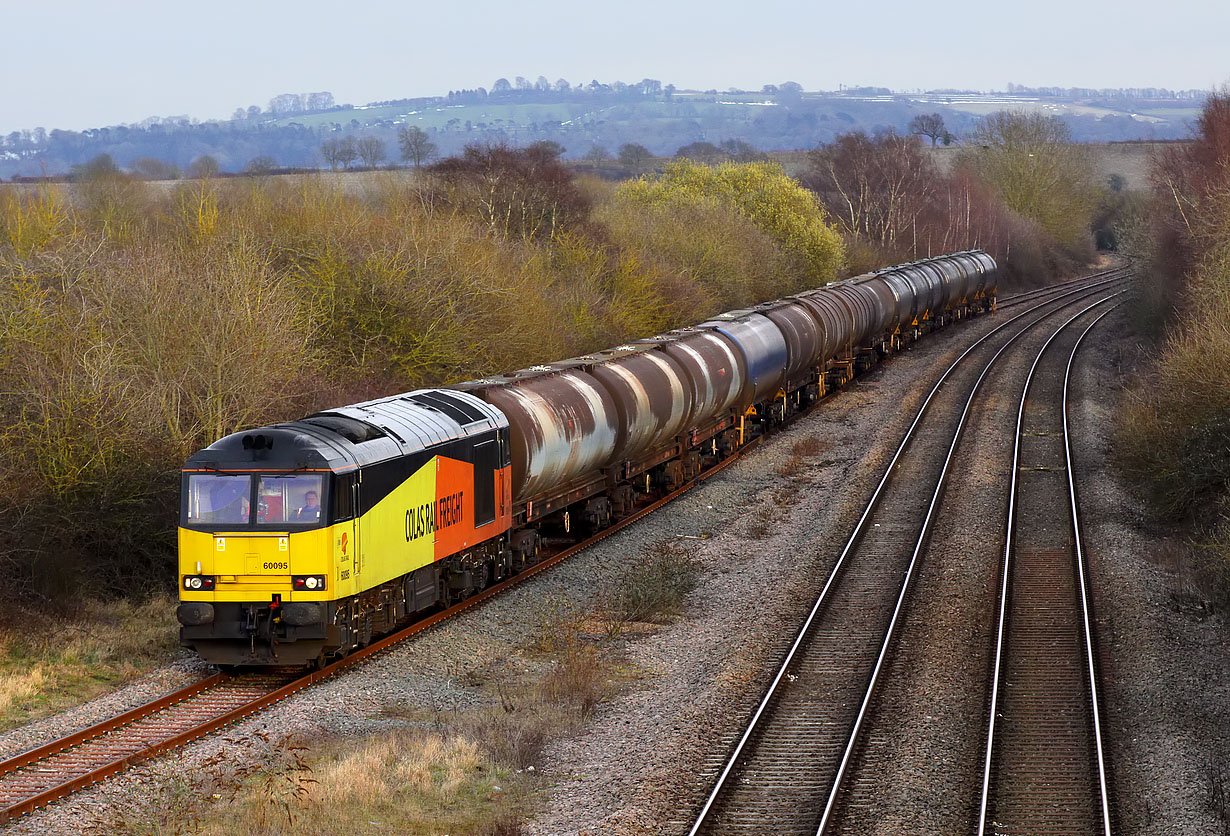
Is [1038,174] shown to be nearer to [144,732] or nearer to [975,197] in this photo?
[975,197]

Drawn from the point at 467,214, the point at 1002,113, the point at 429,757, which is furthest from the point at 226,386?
the point at 1002,113

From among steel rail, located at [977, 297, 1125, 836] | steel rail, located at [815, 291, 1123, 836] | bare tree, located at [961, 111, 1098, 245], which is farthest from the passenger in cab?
bare tree, located at [961, 111, 1098, 245]

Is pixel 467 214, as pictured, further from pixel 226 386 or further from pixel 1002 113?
pixel 1002 113

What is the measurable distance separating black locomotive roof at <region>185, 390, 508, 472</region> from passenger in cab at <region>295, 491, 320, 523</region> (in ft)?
1.17

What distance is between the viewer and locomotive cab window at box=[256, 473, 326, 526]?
52.6 feet

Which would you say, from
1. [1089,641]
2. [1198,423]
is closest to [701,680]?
[1089,641]

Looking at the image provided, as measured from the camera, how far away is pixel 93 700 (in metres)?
15.7

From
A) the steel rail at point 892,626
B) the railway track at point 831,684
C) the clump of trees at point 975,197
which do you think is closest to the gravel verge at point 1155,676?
the steel rail at point 892,626

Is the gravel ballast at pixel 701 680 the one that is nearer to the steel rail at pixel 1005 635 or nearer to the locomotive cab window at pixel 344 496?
the steel rail at pixel 1005 635

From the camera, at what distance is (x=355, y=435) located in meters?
17.2

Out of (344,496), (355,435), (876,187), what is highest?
(876,187)

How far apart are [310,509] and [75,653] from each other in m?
4.27

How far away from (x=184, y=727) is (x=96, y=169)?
6808 cm

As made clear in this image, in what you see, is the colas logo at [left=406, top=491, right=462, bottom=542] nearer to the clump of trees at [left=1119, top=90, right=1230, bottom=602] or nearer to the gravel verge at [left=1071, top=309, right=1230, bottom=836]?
the gravel verge at [left=1071, top=309, right=1230, bottom=836]
